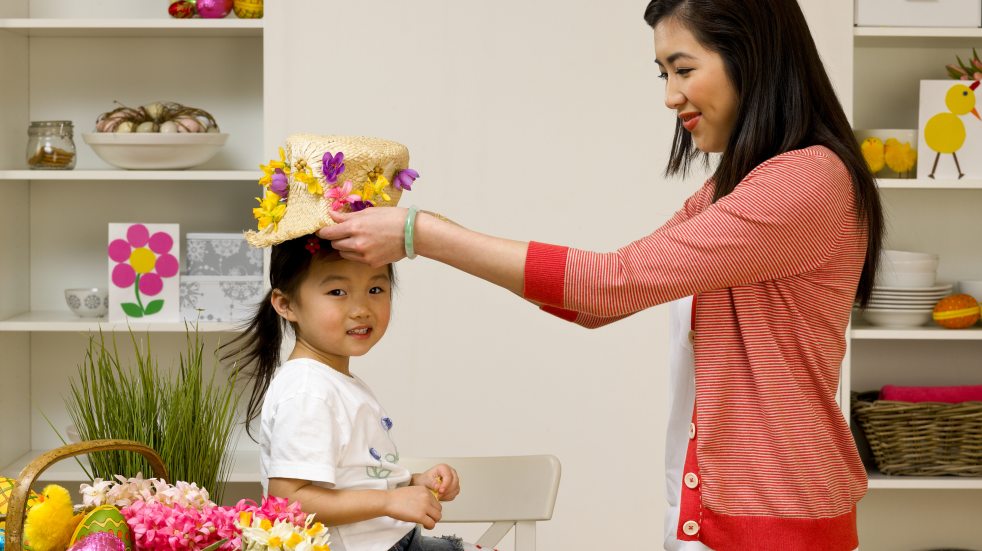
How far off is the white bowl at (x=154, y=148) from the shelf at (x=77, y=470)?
78cm

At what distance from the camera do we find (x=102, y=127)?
265 centimetres

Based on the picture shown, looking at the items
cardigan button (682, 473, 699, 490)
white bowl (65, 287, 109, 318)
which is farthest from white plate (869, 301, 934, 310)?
white bowl (65, 287, 109, 318)

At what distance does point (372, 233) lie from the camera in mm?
1407

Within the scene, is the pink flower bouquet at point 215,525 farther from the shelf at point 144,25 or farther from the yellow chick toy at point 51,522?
the shelf at point 144,25

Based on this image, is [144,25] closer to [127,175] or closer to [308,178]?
[127,175]

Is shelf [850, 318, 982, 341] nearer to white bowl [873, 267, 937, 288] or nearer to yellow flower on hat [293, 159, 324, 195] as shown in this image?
white bowl [873, 267, 937, 288]

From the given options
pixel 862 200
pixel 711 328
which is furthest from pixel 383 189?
pixel 862 200

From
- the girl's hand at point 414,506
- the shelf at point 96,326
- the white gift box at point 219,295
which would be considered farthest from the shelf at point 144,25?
the girl's hand at point 414,506

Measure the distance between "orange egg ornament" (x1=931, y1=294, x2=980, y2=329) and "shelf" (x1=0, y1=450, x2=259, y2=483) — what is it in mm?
1847

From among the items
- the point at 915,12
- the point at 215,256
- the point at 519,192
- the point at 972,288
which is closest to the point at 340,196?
the point at 519,192

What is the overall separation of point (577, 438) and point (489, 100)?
3.02 feet

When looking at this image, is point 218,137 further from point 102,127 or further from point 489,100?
point 489,100

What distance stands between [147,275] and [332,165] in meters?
1.42

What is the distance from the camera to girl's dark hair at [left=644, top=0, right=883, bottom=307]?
1.43 metres
